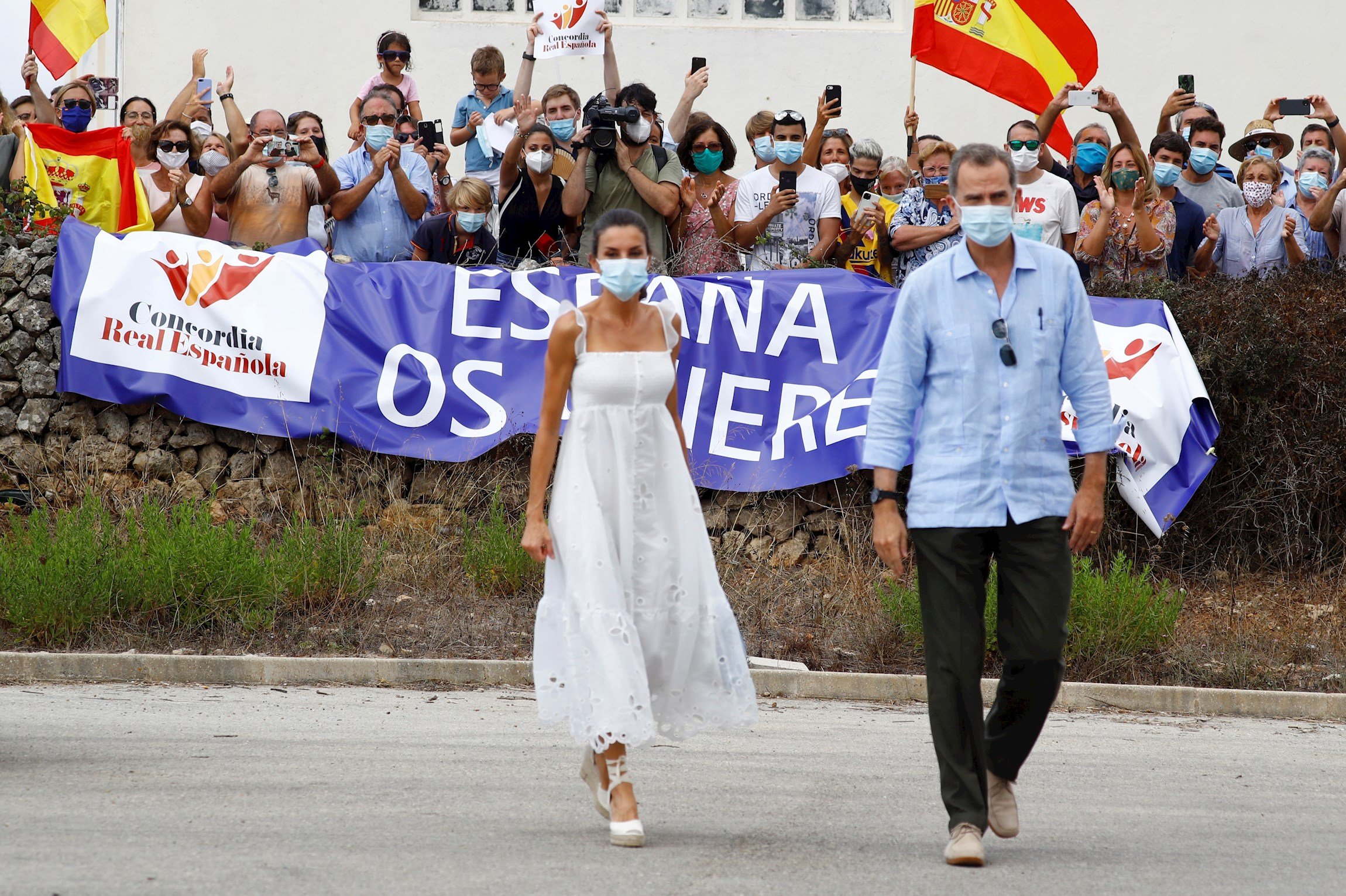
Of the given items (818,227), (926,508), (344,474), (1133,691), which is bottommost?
(1133,691)

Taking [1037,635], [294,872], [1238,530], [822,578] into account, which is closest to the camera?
[294,872]

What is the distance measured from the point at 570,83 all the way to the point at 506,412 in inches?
415

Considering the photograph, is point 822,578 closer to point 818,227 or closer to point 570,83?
point 818,227

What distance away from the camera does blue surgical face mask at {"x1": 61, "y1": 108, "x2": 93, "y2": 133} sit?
1343 centimetres

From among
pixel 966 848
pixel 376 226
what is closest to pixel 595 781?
pixel 966 848

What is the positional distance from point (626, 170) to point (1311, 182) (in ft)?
19.0

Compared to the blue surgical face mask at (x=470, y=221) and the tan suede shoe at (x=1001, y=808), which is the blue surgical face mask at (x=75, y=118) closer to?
the blue surgical face mask at (x=470, y=221)

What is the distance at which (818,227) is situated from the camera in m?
12.6

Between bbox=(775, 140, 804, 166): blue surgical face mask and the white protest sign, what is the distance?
1773 millimetres

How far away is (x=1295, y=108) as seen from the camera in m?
14.3

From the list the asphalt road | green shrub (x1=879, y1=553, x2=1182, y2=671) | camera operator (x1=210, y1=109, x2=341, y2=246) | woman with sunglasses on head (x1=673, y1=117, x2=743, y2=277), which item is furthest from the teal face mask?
the asphalt road

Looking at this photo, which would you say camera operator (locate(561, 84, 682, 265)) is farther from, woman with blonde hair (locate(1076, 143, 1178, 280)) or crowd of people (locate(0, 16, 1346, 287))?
woman with blonde hair (locate(1076, 143, 1178, 280))

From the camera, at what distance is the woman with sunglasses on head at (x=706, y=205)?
40.8ft

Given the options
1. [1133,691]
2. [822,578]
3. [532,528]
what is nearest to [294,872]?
[532,528]
